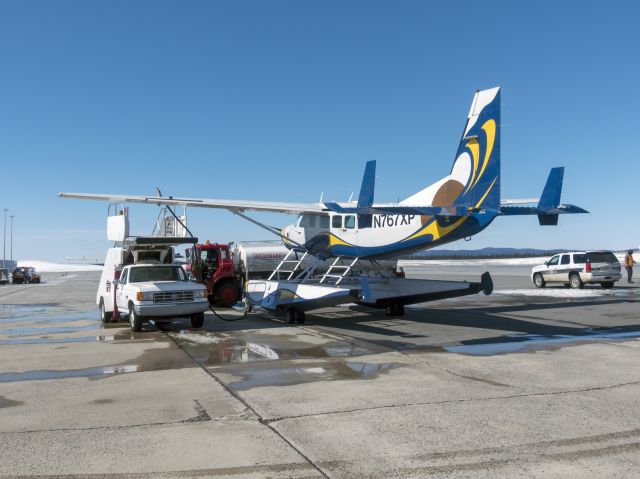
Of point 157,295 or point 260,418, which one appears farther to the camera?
point 157,295

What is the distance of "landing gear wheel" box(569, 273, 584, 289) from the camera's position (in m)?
28.2

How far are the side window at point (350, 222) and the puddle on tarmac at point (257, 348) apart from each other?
4.92m

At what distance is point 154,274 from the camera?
16.1 metres

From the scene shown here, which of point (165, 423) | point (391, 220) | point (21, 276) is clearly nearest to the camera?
point (165, 423)

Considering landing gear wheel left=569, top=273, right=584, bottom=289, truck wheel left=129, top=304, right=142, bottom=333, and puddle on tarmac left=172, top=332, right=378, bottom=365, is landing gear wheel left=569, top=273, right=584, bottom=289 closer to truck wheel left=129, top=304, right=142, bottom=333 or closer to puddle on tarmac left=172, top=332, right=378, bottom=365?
puddle on tarmac left=172, top=332, right=378, bottom=365

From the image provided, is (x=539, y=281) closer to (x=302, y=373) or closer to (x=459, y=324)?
(x=459, y=324)

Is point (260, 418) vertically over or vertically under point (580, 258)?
under

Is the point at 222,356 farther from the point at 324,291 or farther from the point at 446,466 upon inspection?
the point at 446,466

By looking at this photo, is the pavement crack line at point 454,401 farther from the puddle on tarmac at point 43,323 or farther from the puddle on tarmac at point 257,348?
the puddle on tarmac at point 43,323

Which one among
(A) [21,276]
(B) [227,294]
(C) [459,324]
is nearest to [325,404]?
(C) [459,324]

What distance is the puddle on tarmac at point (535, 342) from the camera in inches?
429

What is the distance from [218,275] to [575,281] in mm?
17427

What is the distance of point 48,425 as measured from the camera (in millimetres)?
6250

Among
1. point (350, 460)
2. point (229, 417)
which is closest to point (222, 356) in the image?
point (229, 417)
